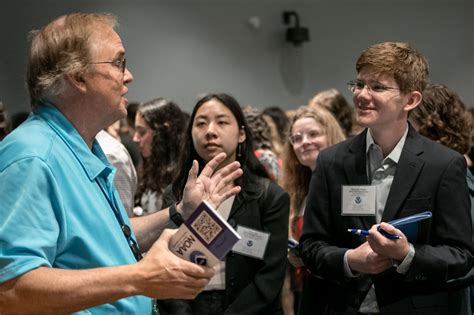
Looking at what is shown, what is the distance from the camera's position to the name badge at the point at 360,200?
2.48 meters

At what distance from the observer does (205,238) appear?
1.49 m

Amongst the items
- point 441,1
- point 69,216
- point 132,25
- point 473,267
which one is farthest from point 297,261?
point 441,1

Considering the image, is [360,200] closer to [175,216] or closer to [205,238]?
[175,216]

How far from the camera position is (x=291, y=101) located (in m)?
9.70

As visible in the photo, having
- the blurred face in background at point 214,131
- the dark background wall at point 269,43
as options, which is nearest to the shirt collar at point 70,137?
the blurred face in background at point 214,131

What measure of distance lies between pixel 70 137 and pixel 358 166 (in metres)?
1.20

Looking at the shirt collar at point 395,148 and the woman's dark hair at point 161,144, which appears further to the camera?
the woman's dark hair at point 161,144

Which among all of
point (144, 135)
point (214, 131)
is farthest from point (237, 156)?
point (144, 135)

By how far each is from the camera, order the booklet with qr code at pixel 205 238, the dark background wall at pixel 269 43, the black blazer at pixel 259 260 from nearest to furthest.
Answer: the booklet with qr code at pixel 205 238, the black blazer at pixel 259 260, the dark background wall at pixel 269 43

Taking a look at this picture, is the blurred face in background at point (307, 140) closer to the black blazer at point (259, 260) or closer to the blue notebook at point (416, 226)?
the black blazer at point (259, 260)

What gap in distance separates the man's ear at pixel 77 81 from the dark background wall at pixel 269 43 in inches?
280

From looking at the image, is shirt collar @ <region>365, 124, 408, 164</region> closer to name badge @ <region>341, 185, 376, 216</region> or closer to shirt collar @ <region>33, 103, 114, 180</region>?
name badge @ <region>341, 185, 376, 216</region>

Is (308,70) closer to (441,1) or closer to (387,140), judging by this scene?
(441,1)

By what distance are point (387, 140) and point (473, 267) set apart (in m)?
0.60
